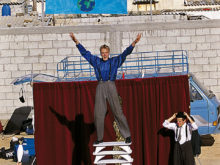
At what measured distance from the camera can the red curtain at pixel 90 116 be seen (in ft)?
39.7

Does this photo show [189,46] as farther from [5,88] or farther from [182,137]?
[182,137]

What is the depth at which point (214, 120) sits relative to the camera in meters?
15.2

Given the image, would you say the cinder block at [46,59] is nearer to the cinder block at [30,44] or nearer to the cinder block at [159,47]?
the cinder block at [30,44]

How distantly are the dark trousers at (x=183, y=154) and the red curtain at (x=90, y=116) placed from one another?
21.3 inches

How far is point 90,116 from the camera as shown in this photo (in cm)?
1233

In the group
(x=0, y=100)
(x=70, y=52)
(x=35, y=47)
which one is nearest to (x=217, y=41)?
(x=70, y=52)

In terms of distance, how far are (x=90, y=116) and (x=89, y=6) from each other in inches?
350

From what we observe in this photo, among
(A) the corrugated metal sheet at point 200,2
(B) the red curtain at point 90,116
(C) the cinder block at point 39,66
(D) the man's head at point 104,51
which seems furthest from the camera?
(A) the corrugated metal sheet at point 200,2

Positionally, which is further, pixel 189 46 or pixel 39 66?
pixel 39 66

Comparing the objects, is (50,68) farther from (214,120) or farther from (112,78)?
(112,78)

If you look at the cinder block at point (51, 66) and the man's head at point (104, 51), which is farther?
the cinder block at point (51, 66)

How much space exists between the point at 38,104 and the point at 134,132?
265 cm

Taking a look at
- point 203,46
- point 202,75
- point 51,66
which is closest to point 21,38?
point 51,66

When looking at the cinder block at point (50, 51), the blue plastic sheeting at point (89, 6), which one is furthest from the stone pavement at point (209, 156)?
the blue plastic sheeting at point (89, 6)
